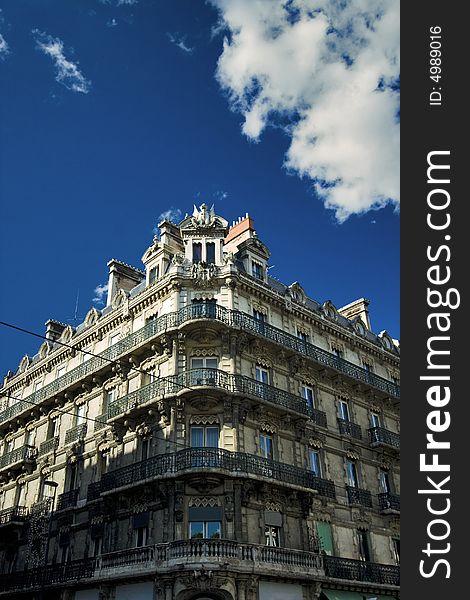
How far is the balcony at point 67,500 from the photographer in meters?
26.3

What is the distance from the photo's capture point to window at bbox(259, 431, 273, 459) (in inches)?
921

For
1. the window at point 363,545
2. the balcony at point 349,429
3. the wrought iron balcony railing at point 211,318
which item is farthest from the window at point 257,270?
the window at point 363,545

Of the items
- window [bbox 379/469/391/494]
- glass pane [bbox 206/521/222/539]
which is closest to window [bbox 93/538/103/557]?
glass pane [bbox 206/521/222/539]

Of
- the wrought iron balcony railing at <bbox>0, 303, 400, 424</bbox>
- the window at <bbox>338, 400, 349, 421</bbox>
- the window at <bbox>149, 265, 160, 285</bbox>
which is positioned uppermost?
the window at <bbox>149, 265, 160, 285</bbox>

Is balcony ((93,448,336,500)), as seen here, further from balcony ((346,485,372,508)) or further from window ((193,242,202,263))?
window ((193,242,202,263))

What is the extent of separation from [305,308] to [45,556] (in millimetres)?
16570

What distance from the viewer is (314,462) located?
25.7 m

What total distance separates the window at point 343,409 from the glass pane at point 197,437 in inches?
341

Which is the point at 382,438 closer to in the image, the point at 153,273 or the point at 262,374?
A: the point at 262,374

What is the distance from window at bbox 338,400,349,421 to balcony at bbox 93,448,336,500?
5.34 m

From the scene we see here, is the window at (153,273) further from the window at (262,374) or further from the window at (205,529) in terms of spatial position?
the window at (205,529)

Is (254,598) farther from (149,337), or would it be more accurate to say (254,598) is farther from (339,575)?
(149,337)

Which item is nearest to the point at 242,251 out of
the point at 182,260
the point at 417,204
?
the point at 182,260

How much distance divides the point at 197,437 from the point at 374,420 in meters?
11.8
